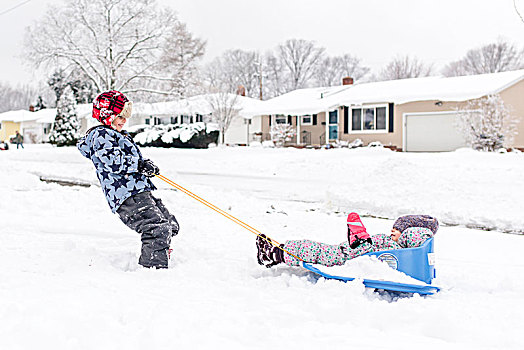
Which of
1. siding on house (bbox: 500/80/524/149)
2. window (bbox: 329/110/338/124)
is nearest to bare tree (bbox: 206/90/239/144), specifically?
window (bbox: 329/110/338/124)

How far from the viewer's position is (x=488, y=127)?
20.1 metres

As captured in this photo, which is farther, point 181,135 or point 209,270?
point 181,135

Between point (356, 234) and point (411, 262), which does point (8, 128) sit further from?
point (411, 262)

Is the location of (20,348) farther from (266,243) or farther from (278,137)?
(278,137)

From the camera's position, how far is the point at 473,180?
10273mm

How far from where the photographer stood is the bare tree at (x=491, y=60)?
61.3 m

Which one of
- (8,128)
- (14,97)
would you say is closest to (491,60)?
(8,128)

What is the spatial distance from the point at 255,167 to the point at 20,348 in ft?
43.6

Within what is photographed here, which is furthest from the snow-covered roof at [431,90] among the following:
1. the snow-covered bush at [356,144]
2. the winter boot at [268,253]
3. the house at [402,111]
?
the winter boot at [268,253]

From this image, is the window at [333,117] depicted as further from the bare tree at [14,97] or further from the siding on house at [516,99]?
the bare tree at [14,97]

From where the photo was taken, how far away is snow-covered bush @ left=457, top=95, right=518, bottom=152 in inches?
790

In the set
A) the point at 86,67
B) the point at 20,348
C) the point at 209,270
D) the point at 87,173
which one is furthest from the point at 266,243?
the point at 86,67

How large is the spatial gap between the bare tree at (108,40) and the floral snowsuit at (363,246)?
23607 millimetres

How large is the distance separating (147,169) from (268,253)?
4.36 ft
